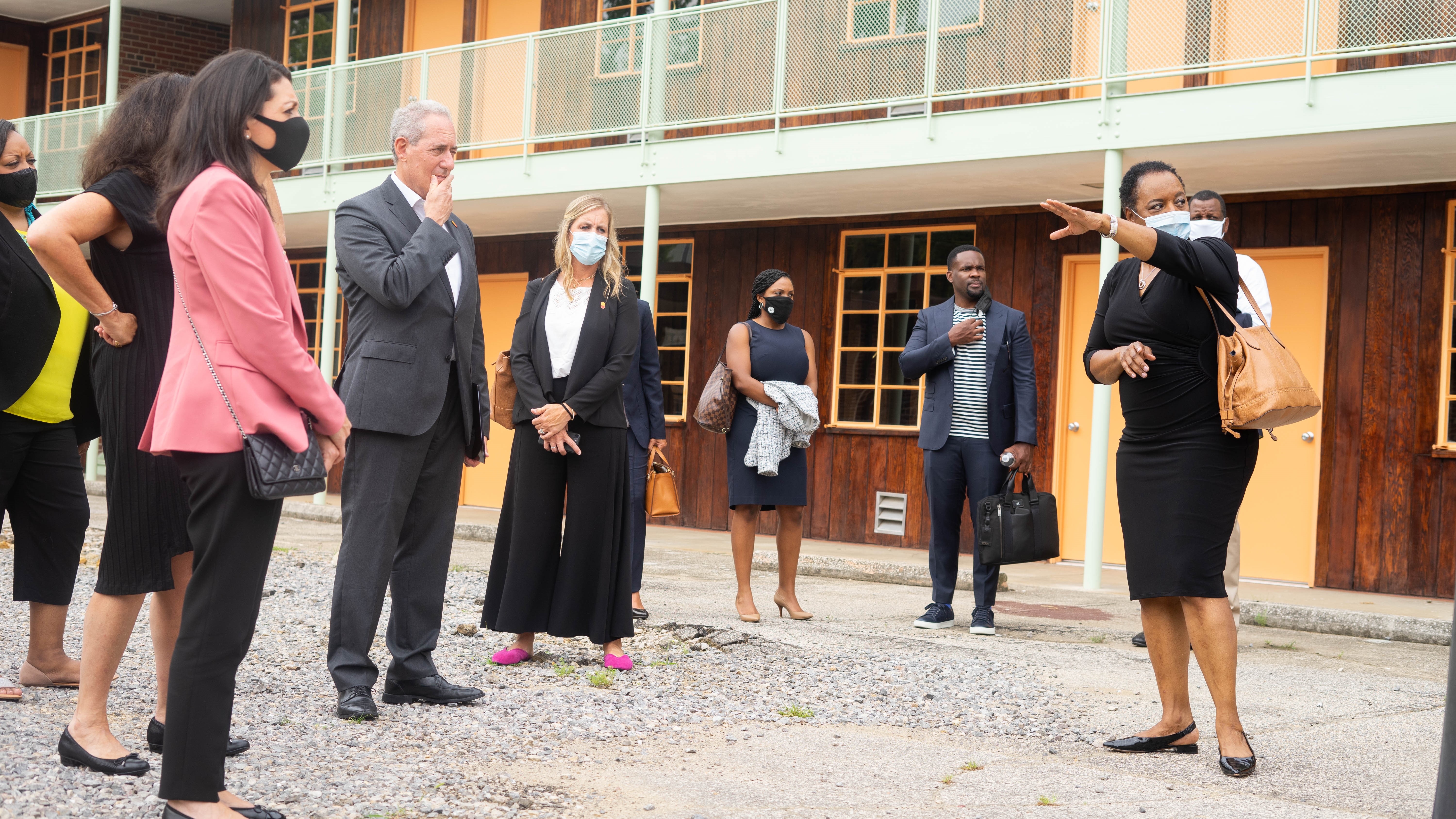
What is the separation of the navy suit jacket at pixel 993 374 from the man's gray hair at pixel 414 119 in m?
2.85

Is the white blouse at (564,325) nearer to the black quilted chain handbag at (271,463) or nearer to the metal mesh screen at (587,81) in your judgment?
the black quilted chain handbag at (271,463)

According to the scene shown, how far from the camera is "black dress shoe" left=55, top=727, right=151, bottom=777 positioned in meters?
3.14

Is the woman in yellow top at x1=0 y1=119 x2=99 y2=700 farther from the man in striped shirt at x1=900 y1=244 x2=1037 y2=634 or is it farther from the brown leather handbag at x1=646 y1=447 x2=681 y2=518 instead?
the man in striped shirt at x1=900 y1=244 x2=1037 y2=634

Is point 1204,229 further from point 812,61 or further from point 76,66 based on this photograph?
point 76,66

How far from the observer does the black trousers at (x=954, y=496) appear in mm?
6363

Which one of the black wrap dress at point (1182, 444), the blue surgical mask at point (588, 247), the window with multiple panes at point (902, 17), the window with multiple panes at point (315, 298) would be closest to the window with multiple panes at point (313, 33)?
the window with multiple panes at point (315, 298)

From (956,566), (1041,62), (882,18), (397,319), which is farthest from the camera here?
(882,18)

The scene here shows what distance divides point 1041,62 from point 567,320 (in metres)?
5.34

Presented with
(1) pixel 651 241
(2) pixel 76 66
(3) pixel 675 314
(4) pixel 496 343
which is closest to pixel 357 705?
(1) pixel 651 241

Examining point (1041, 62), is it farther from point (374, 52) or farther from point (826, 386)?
point (374, 52)

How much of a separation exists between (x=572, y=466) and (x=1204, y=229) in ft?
7.88

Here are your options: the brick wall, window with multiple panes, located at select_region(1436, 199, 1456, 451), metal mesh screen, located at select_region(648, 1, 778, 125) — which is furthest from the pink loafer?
the brick wall

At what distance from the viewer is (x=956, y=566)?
6.45m

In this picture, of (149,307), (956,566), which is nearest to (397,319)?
(149,307)
